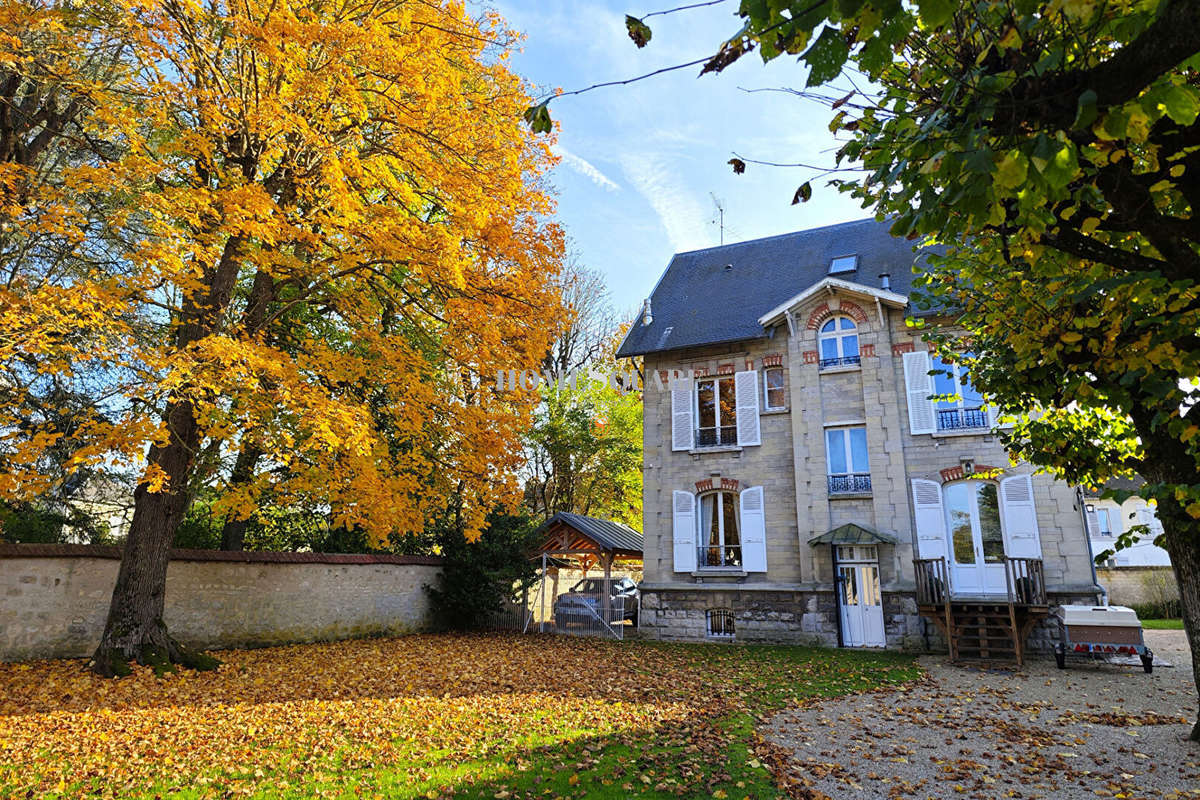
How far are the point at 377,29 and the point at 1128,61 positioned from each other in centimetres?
821

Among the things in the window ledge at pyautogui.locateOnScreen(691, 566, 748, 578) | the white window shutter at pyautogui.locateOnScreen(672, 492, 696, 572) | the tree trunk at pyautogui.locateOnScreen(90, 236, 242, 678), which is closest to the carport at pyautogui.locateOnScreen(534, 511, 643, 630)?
the white window shutter at pyautogui.locateOnScreen(672, 492, 696, 572)

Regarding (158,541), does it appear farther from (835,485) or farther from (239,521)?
(835,485)

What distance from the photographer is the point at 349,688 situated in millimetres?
8344

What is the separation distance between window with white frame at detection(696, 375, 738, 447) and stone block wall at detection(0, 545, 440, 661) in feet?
25.0

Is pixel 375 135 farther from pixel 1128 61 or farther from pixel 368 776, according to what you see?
pixel 1128 61

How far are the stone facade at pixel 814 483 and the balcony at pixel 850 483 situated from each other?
0.51ft

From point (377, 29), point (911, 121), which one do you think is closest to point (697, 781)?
point (911, 121)

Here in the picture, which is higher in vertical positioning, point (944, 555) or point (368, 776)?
point (944, 555)

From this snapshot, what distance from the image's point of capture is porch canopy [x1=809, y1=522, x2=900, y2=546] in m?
14.0

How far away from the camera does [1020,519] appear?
1322cm

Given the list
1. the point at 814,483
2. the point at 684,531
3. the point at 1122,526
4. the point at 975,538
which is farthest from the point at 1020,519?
the point at 1122,526

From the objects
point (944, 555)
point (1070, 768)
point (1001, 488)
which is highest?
point (1001, 488)

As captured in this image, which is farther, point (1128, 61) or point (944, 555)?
point (944, 555)

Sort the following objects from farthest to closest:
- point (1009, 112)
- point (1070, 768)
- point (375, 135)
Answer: point (375, 135) → point (1070, 768) → point (1009, 112)
